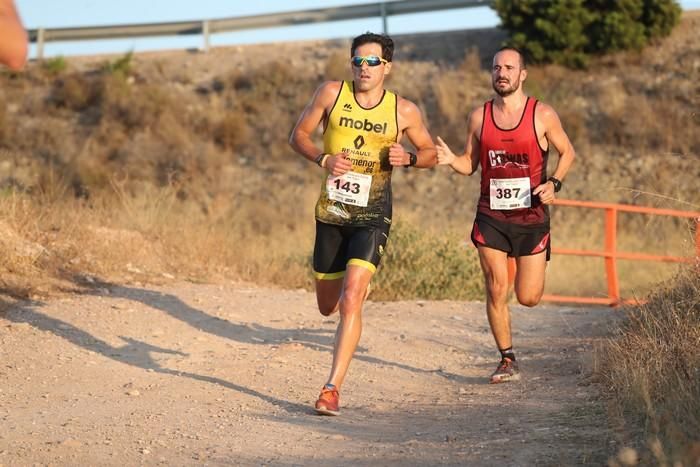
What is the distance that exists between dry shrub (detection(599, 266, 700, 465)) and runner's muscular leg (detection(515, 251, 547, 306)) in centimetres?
64

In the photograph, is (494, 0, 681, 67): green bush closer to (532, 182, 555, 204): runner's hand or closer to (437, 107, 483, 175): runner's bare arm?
(437, 107, 483, 175): runner's bare arm

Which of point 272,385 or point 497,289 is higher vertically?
point 497,289

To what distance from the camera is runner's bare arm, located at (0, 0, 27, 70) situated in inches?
130

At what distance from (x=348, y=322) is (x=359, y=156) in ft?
3.60

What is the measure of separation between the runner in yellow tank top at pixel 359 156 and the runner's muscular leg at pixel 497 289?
3.14 feet

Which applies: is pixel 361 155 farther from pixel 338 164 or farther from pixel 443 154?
pixel 443 154

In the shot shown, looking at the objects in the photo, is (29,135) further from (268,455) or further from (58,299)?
(268,455)

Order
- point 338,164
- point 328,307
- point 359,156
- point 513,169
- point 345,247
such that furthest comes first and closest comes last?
point 513,169 < point 328,307 < point 345,247 < point 359,156 < point 338,164

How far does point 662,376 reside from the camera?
265 inches

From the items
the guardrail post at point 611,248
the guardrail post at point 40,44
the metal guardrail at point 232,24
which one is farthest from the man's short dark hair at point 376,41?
the guardrail post at point 40,44

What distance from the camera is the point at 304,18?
106 ft

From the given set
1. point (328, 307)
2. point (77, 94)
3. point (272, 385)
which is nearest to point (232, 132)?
point (77, 94)

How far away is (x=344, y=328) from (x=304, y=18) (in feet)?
83.7

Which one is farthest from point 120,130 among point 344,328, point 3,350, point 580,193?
point 344,328
